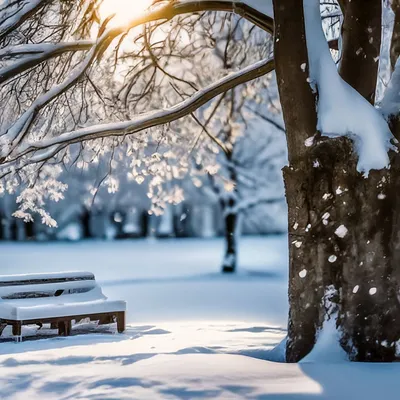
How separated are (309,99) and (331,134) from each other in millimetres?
399

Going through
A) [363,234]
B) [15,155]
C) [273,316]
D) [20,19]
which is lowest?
[273,316]

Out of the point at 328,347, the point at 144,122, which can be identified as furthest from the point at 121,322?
the point at 328,347

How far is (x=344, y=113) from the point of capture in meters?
5.69

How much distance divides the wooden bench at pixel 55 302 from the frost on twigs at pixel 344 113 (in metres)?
4.09

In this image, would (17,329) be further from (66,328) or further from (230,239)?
(230,239)

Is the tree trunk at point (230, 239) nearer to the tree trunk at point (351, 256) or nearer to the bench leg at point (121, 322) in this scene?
the bench leg at point (121, 322)

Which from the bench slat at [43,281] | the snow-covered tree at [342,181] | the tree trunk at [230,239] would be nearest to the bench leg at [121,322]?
the bench slat at [43,281]

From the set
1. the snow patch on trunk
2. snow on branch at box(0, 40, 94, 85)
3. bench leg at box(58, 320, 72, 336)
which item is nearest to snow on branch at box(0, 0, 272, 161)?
snow on branch at box(0, 40, 94, 85)

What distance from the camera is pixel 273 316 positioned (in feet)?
38.4

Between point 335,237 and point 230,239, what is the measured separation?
15012 millimetres

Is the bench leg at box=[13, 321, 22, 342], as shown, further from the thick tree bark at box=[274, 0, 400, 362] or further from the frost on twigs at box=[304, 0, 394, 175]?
the frost on twigs at box=[304, 0, 394, 175]

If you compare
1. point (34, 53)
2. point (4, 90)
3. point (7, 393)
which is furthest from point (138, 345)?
point (4, 90)

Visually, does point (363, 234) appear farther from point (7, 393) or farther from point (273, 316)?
point (273, 316)

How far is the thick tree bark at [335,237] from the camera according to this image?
553 cm
